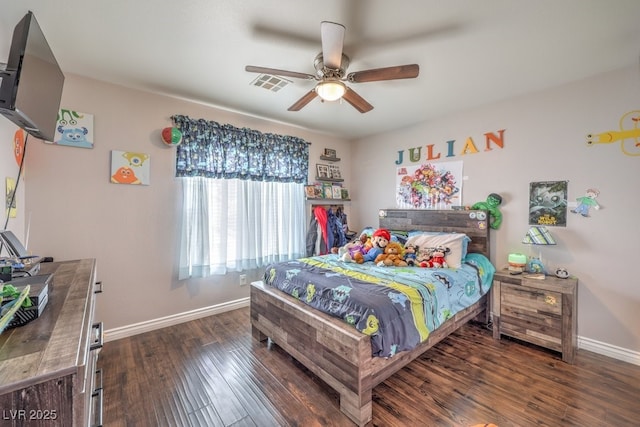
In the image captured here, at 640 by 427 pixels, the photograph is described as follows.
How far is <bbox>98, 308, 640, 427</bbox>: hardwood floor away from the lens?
5.50ft

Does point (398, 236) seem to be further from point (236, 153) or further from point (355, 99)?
point (236, 153)

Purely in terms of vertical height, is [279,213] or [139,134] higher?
[139,134]

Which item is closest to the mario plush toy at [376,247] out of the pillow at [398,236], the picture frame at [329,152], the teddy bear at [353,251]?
the teddy bear at [353,251]

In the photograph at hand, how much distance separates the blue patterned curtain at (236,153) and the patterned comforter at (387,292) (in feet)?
4.63

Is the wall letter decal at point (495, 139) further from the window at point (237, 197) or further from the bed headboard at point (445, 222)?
the window at point (237, 197)

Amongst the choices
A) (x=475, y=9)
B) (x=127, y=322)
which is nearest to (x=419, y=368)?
(x=475, y=9)

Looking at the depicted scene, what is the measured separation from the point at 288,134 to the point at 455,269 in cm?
278

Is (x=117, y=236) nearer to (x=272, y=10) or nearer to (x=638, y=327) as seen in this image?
(x=272, y=10)

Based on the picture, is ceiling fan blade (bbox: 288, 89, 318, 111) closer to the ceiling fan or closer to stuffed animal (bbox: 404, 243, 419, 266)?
the ceiling fan

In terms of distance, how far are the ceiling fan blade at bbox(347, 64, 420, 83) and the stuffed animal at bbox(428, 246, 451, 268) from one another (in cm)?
176

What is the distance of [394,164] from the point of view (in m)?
4.02

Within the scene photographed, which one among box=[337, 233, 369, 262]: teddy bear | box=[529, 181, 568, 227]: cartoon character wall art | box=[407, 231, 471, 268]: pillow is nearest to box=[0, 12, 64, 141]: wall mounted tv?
box=[337, 233, 369, 262]: teddy bear

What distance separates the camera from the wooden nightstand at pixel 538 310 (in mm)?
2234

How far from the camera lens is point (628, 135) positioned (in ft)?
7.43
